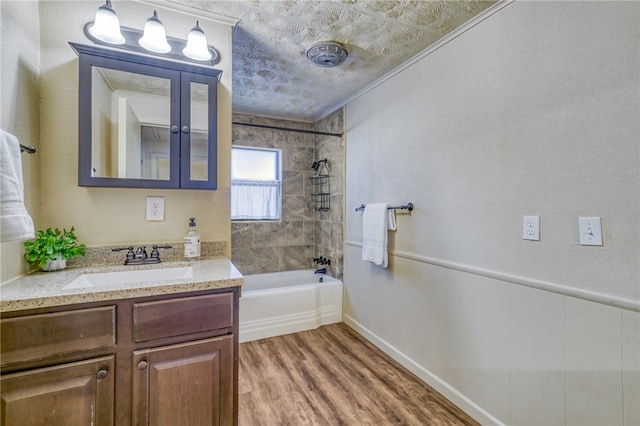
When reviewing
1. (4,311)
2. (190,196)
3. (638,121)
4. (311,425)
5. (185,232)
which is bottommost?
(311,425)

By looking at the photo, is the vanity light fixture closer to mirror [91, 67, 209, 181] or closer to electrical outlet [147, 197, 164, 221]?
mirror [91, 67, 209, 181]

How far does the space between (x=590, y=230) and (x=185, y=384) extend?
180 centimetres

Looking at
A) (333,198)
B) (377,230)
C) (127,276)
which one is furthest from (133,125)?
(333,198)

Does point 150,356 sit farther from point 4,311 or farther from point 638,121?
point 638,121

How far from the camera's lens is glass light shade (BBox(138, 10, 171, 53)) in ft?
4.89

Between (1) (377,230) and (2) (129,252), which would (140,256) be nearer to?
(2) (129,252)

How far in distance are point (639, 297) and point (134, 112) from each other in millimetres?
2398

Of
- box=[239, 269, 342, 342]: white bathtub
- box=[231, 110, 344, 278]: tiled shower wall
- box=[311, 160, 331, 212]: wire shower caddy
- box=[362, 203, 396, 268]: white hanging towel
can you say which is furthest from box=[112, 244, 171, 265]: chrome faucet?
A: box=[311, 160, 331, 212]: wire shower caddy

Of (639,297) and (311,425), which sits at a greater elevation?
(639,297)

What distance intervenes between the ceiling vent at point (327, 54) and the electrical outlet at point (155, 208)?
1.40m

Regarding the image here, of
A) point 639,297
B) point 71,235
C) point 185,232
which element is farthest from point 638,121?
→ point 71,235

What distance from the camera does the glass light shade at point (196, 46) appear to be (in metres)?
1.58

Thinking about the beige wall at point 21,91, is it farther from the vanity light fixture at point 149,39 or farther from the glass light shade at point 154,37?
the glass light shade at point 154,37

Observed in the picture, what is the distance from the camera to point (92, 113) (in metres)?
1.47
